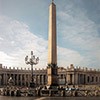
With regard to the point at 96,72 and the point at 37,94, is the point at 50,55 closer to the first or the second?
the point at 37,94

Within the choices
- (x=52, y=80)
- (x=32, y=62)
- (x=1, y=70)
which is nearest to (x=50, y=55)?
(x=52, y=80)

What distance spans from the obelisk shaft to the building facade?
54466mm

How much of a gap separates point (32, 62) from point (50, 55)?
54.0 ft

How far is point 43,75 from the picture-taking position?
8800cm

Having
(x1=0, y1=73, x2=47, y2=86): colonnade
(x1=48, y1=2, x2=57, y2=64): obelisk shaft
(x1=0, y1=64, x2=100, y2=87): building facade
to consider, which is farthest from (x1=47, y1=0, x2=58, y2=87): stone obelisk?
(x1=0, y1=73, x2=47, y2=86): colonnade

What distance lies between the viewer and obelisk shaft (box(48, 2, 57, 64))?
31.0m

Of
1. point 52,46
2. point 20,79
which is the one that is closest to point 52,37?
point 52,46

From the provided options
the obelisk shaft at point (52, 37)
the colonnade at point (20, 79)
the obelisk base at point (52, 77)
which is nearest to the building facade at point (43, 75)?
the colonnade at point (20, 79)

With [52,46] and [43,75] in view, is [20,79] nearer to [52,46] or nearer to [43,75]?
[43,75]

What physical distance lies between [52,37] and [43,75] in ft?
189

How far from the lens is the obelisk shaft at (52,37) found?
31.0m

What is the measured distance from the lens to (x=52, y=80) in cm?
3172

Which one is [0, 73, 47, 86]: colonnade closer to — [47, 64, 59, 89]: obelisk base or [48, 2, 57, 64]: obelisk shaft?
[47, 64, 59, 89]: obelisk base

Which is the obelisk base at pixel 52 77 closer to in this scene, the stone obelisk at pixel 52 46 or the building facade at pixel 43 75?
the stone obelisk at pixel 52 46
